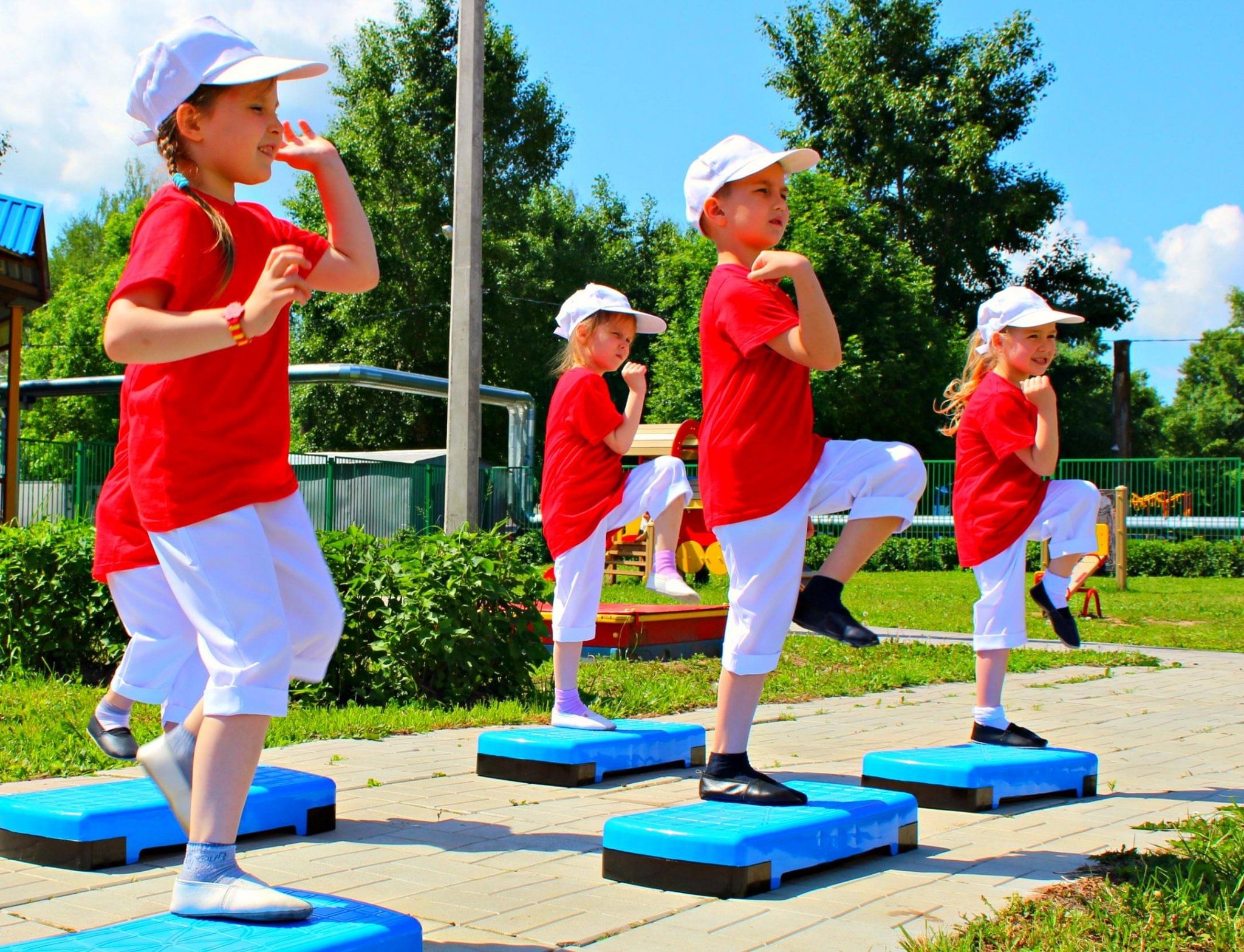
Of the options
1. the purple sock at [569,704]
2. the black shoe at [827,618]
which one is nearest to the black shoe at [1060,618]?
the black shoe at [827,618]

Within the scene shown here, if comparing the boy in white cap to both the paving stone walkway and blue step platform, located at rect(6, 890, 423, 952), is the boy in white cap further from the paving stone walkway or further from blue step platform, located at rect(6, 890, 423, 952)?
blue step platform, located at rect(6, 890, 423, 952)

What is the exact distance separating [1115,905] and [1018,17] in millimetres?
37689

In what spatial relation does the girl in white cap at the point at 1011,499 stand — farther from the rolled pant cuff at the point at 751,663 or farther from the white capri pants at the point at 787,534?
the rolled pant cuff at the point at 751,663

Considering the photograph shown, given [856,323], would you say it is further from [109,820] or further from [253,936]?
[253,936]

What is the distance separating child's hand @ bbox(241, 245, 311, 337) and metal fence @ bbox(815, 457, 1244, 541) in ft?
80.4

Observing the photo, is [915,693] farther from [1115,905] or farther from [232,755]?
[232,755]

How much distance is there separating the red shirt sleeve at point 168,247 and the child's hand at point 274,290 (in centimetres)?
27

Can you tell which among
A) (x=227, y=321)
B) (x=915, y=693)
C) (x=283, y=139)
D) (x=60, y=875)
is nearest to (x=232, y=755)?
(x=227, y=321)

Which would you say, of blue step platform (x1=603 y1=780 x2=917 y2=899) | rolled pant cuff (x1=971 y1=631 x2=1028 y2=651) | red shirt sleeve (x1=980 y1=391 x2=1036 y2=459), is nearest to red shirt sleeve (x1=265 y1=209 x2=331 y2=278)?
blue step platform (x1=603 y1=780 x2=917 y2=899)

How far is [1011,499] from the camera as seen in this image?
5.26 m

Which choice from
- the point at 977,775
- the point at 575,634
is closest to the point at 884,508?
the point at 977,775

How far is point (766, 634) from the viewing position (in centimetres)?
391

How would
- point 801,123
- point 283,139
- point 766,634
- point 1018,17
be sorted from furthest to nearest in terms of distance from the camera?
point 801,123 < point 1018,17 < point 766,634 < point 283,139

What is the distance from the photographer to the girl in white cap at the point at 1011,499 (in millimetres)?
5203
